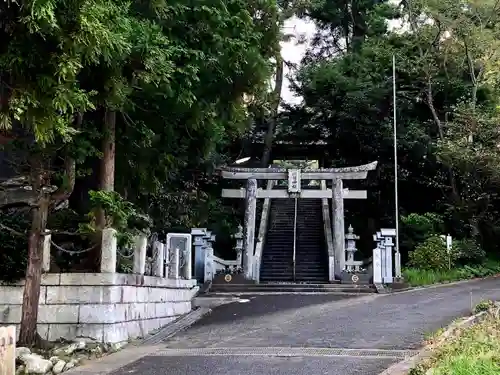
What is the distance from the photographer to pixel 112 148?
1047 cm

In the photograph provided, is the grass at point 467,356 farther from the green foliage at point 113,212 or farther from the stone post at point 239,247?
the stone post at point 239,247

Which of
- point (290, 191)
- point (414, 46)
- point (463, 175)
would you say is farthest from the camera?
point (414, 46)

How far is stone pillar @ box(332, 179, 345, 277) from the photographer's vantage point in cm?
2184

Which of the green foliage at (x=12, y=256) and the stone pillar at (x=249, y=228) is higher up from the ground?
the stone pillar at (x=249, y=228)

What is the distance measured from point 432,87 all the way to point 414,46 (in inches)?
77.0

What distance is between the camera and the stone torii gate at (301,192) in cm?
2203

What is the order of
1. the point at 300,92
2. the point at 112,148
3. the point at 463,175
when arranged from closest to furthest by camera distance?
the point at 112,148, the point at 463,175, the point at 300,92

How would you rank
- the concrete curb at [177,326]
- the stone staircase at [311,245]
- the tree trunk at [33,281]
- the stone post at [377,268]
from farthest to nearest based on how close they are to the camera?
1. the stone staircase at [311,245]
2. the stone post at [377,268]
3. the concrete curb at [177,326]
4. the tree trunk at [33,281]

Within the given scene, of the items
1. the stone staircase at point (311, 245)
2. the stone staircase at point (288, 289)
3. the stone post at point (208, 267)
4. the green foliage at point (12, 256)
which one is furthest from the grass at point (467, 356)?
the stone staircase at point (311, 245)

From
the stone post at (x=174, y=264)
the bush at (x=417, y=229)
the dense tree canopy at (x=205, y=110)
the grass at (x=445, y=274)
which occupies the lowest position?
the grass at (x=445, y=274)

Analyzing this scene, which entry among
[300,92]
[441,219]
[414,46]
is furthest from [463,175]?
[300,92]

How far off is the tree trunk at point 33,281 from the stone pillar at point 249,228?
13.3 metres

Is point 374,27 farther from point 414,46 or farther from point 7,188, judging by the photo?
point 7,188

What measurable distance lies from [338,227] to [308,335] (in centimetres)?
1224
